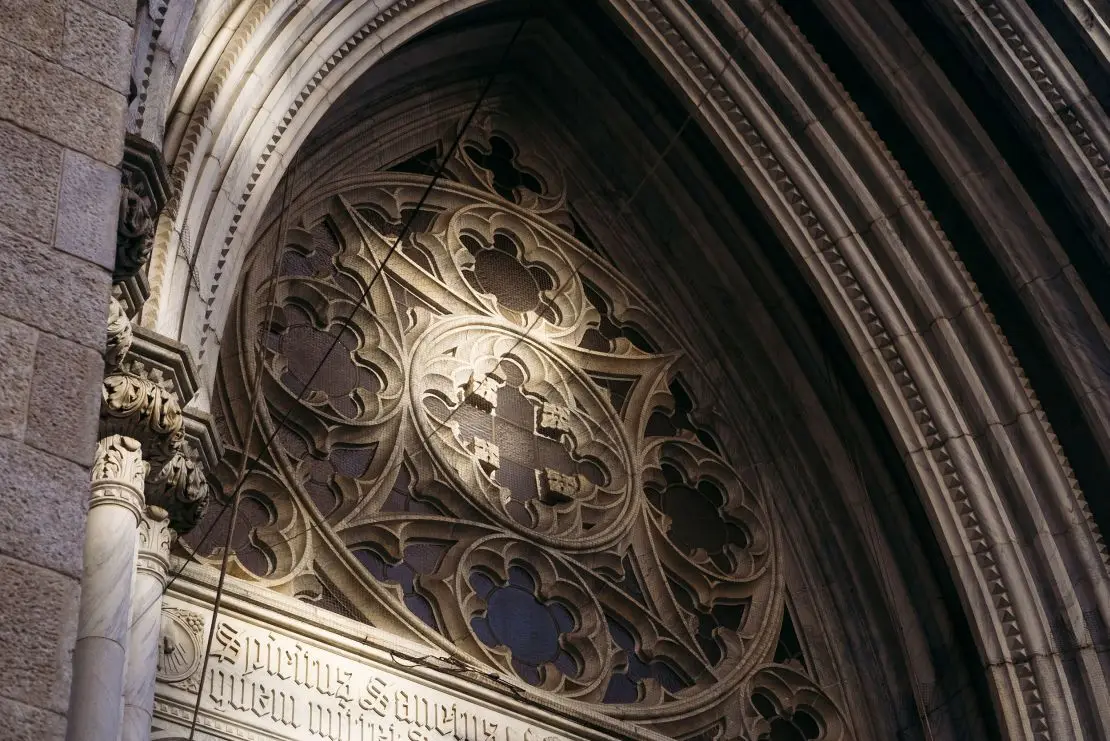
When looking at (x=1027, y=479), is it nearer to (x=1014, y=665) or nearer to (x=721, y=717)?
(x=1014, y=665)

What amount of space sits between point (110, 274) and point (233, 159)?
3.62m

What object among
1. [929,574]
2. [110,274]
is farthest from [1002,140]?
[110,274]

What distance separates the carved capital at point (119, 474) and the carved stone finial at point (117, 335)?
0.29 metres

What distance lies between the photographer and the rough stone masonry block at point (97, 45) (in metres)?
3.83

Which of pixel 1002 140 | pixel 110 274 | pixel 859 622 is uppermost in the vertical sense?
pixel 1002 140

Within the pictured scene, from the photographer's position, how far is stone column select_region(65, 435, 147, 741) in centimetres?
504

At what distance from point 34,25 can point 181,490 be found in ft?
8.77

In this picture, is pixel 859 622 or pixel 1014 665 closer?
pixel 1014 665

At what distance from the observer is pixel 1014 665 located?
923cm

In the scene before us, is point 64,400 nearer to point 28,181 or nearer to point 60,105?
point 28,181

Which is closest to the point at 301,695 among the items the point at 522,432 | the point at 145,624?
the point at 145,624

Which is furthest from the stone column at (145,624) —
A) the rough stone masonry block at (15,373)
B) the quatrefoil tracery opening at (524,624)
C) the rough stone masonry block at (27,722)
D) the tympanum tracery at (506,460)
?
the quatrefoil tracery opening at (524,624)

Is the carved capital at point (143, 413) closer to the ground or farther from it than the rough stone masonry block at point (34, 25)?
farther from it

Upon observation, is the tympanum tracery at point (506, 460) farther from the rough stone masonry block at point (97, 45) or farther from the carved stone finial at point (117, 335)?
the rough stone masonry block at point (97, 45)
